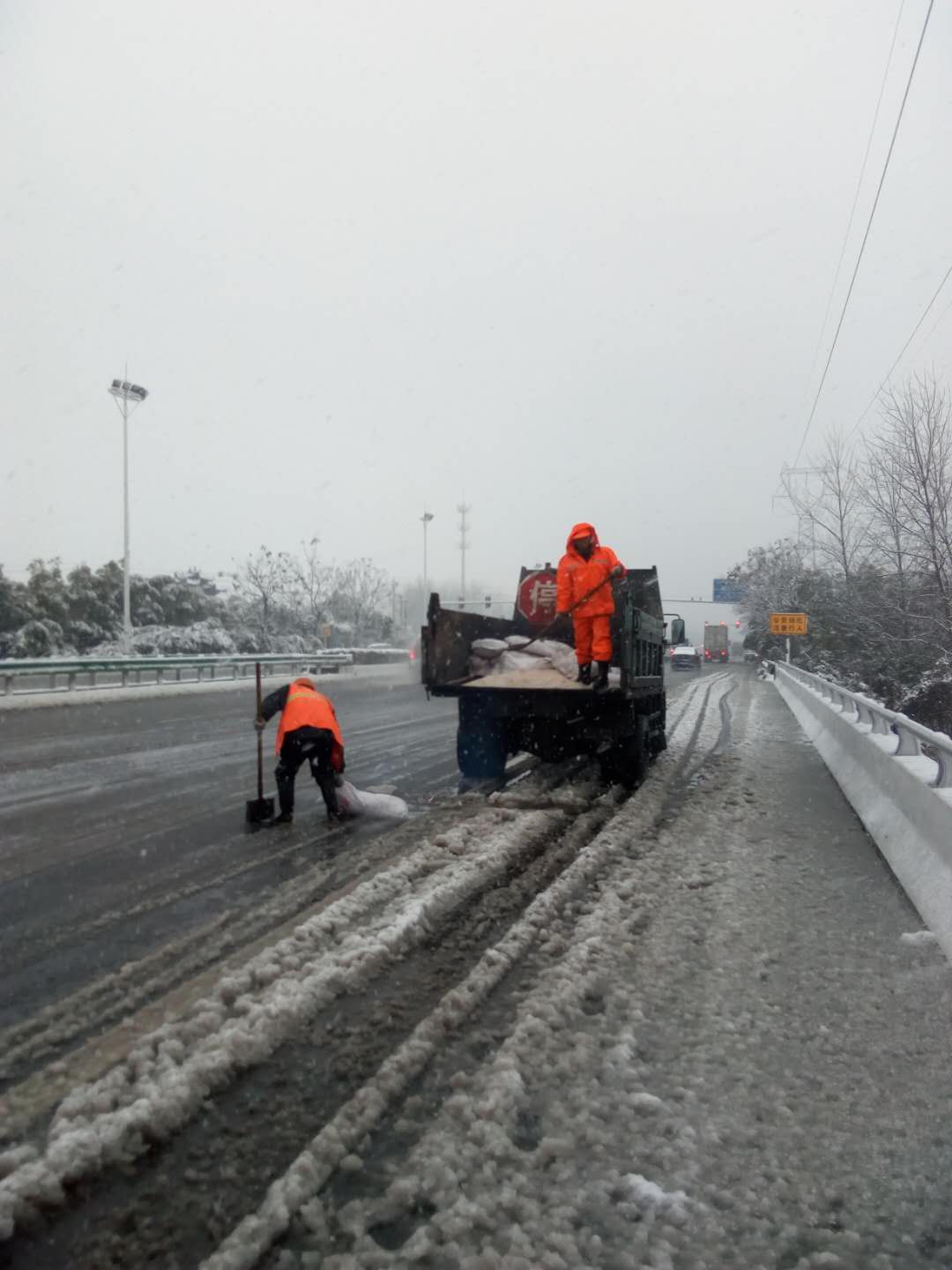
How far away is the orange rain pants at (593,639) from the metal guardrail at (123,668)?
11132 mm

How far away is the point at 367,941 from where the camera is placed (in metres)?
4.28

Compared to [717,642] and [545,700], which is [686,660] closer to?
[717,642]

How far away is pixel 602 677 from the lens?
27.1 ft

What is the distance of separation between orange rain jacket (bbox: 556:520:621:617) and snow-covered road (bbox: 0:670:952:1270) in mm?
3326

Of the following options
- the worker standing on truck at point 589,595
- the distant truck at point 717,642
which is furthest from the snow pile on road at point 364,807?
the distant truck at point 717,642

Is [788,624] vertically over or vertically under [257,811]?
over

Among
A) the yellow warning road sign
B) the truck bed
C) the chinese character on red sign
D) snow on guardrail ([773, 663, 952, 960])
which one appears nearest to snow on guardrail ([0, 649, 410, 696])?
the chinese character on red sign

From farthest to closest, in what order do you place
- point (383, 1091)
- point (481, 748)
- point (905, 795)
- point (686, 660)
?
point (686, 660)
point (481, 748)
point (905, 795)
point (383, 1091)

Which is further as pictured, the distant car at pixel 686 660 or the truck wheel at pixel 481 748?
the distant car at pixel 686 660

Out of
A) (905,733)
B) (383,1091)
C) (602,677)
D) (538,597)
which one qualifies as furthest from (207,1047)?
(538,597)

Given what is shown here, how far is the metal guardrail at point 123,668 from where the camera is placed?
70.6 ft

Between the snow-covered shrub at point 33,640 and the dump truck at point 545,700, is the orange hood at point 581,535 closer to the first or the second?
the dump truck at point 545,700

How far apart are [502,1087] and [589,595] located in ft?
18.5

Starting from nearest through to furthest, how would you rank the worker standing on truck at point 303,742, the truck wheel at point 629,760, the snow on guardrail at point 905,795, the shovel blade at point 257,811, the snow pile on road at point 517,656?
the snow on guardrail at point 905,795 → the worker standing on truck at point 303,742 → the shovel blade at point 257,811 → the truck wheel at point 629,760 → the snow pile on road at point 517,656
